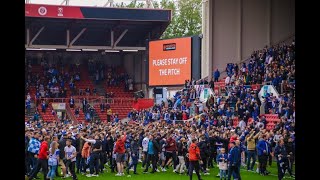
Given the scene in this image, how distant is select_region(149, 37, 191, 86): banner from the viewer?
3522cm

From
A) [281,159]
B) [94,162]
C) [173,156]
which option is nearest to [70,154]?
[94,162]

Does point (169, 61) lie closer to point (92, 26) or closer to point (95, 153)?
point (92, 26)

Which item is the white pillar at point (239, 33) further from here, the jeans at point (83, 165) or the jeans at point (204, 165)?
the jeans at point (83, 165)

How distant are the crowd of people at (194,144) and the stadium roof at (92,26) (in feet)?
47.9

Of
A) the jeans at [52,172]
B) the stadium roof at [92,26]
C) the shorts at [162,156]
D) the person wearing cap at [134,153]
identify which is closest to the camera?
the jeans at [52,172]

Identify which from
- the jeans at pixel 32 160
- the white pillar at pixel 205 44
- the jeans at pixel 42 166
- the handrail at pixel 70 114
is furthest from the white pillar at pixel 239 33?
the jeans at pixel 42 166

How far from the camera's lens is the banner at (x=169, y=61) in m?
35.2

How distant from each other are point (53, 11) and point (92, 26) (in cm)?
391

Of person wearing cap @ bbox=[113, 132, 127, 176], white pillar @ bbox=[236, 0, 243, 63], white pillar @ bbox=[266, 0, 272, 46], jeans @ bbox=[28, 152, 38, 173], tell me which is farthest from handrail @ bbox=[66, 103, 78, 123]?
jeans @ bbox=[28, 152, 38, 173]

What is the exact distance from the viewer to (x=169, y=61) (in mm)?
36156

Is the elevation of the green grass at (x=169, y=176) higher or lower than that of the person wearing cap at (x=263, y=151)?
lower
